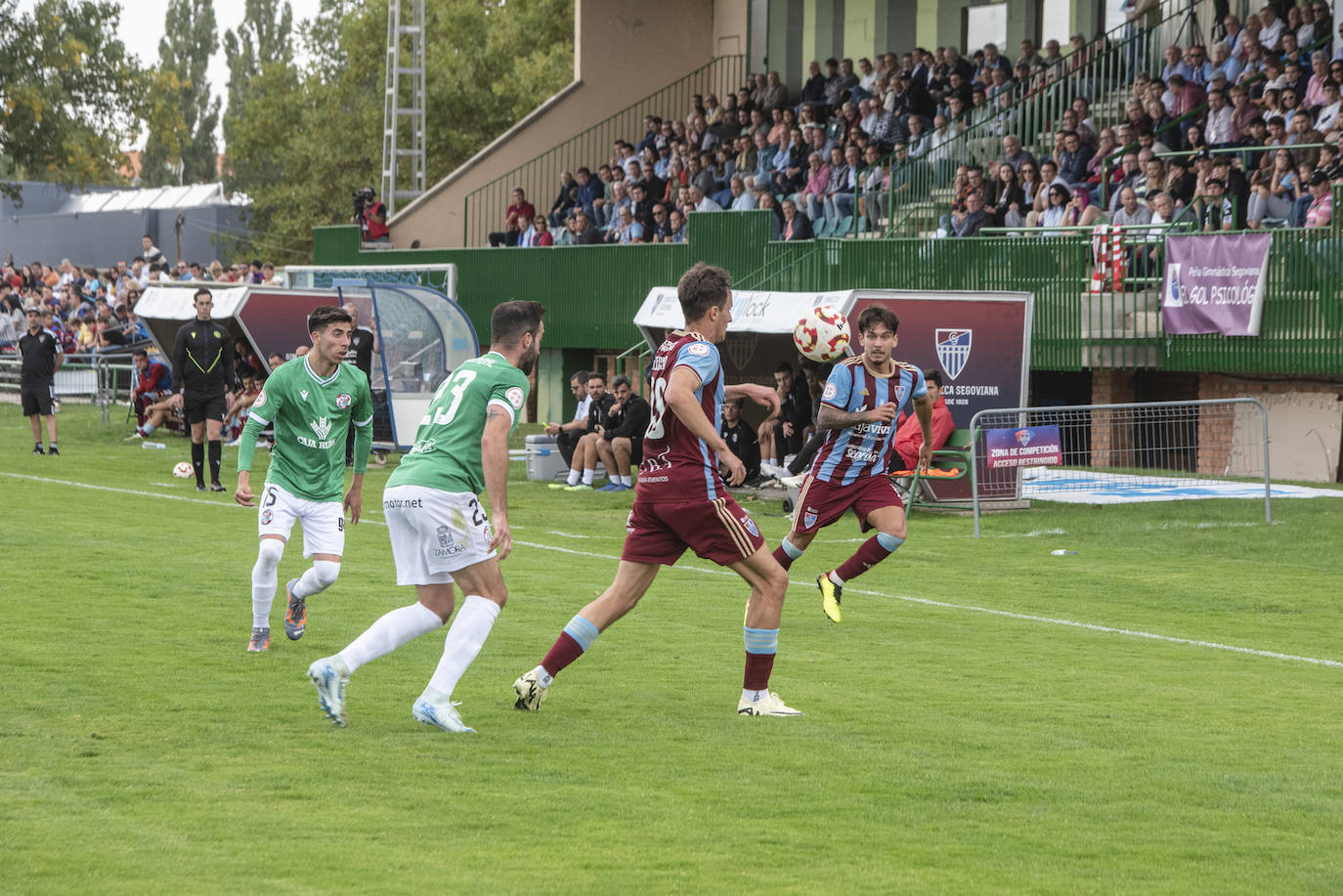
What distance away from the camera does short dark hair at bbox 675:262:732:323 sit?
7.58 m

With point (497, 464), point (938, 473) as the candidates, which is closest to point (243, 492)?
point (497, 464)

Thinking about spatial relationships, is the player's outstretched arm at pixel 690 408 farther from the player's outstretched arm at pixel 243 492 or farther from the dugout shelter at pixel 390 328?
the dugout shelter at pixel 390 328

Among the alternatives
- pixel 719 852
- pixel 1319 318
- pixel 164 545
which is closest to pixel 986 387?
pixel 1319 318

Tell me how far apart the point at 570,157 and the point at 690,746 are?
30.9m

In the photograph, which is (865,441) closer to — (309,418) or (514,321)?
(309,418)

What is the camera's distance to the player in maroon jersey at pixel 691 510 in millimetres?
7512

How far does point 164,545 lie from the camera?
14570mm

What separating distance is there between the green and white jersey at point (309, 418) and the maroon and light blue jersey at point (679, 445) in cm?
237

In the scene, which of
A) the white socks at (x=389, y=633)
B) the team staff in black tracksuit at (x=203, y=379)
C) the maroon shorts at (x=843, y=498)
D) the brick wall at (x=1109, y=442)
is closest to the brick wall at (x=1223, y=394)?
the brick wall at (x=1109, y=442)

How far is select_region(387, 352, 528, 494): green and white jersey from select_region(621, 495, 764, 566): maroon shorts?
0.76 meters

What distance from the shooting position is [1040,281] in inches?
880

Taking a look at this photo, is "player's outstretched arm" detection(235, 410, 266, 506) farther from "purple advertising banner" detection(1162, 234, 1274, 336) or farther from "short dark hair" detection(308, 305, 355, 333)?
"purple advertising banner" detection(1162, 234, 1274, 336)

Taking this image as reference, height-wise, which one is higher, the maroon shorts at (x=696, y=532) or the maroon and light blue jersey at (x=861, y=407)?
the maroon and light blue jersey at (x=861, y=407)

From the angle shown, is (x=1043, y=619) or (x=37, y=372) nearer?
(x=1043, y=619)
